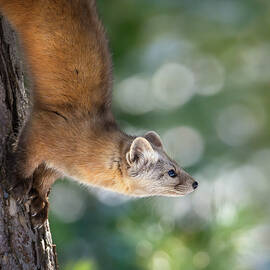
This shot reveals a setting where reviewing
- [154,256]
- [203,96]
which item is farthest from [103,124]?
[203,96]

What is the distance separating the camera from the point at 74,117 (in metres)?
8.09

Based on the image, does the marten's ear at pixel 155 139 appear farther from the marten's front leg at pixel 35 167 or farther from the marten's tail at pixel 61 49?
the marten's front leg at pixel 35 167

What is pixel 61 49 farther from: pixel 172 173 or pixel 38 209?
pixel 172 173

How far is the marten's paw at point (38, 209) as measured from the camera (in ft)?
23.7

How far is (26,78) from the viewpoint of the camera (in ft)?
27.0

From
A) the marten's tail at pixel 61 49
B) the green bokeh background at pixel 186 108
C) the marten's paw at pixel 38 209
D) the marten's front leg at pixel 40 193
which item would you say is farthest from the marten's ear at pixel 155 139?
the green bokeh background at pixel 186 108

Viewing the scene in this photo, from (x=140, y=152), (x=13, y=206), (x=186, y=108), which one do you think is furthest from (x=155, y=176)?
(x=186, y=108)

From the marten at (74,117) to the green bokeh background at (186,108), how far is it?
2.25 meters

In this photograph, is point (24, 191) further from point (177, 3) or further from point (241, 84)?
point (241, 84)

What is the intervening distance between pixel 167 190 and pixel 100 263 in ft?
→ 22.1

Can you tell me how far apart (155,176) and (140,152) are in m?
0.30

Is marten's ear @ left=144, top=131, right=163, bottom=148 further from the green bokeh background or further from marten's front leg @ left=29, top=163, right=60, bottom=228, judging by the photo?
the green bokeh background

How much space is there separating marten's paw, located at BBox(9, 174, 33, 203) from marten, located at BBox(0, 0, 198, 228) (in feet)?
0.46

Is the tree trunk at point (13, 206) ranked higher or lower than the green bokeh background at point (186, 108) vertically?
higher
